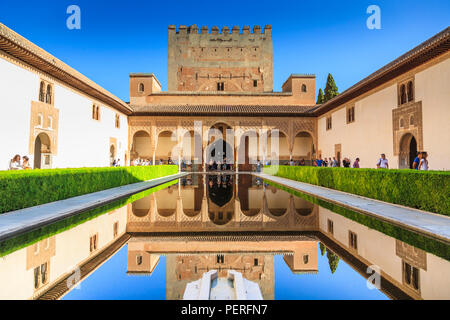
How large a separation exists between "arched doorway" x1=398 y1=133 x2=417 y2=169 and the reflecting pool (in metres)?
8.40

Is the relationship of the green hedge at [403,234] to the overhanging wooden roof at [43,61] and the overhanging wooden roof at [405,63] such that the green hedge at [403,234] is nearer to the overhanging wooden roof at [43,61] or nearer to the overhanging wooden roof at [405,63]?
the overhanging wooden roof at [405,63]

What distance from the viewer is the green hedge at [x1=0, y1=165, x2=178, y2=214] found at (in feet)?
20.1

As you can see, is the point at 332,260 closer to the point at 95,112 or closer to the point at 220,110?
the point at 95,112

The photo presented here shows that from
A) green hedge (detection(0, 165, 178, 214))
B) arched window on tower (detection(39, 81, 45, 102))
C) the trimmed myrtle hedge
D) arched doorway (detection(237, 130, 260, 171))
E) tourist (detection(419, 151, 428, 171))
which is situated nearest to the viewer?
the trimmed myrtle hedge

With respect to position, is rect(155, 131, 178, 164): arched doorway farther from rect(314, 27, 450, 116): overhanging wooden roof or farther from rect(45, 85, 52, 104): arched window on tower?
rect(45, 85, 52, 104): arched window on tower

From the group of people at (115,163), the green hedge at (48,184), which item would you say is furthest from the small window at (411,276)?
the group of people at (115,163)

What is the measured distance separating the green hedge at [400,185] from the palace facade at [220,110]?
143 inches

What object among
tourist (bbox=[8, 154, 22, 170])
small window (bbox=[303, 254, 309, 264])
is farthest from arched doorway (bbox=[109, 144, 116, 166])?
small window (bbox=[303, 254, 309, 264])

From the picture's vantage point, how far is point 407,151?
42.2 ft

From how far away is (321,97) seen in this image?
41.4 meters

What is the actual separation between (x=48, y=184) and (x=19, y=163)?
12.8 feet

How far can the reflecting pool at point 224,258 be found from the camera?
2.78m

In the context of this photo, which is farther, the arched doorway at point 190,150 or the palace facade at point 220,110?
the arched doorway at point 190,150

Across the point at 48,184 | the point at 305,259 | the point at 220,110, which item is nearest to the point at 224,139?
the point at 220,110
